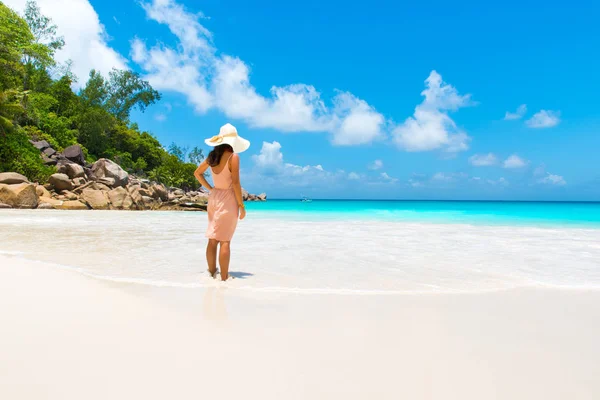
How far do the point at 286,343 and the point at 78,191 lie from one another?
24999 millimetres

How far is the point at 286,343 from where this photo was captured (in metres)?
2.20

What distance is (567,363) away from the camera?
203 cm

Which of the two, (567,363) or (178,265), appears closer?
(567,363)

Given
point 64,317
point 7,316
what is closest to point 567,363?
point 64,317

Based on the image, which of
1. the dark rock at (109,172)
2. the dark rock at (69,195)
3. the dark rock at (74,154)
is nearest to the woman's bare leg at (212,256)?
the dark rock at (69,195)

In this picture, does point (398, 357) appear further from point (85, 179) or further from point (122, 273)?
point (85, 179)

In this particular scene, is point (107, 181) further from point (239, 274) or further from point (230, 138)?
point (230, 138)

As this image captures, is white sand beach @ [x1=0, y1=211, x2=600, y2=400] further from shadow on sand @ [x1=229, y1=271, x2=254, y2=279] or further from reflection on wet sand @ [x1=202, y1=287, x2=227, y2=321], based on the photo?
shadow on sand @ [x1=229, y1=271, x2=254, y2=279]

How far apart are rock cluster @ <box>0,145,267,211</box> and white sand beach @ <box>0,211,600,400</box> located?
56.5 ft

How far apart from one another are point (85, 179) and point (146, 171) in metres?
22.1

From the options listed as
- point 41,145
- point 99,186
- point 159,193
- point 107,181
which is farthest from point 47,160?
point 159,193

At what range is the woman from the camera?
386cm

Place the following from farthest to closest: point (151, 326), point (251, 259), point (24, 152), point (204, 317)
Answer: point (24, 152), point (251, 259), point (204, 317), point (151, 326)

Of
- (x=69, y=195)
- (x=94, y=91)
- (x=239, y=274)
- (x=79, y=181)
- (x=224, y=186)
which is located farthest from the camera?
(x=94, y=91)
